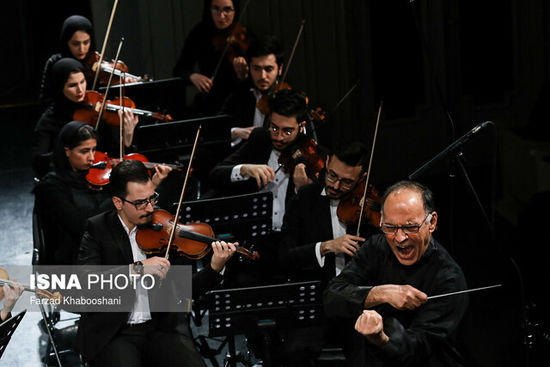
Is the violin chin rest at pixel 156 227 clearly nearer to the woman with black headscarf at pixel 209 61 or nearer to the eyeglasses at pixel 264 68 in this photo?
the eyeglasses at pixel 264 68

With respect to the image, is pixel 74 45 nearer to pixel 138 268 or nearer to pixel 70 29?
pixel 70 29

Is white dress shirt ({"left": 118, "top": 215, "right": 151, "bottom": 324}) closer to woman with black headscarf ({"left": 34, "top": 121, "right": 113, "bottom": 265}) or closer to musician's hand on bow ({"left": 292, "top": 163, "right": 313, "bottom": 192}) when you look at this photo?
woman with black headscarf ({"left": 34, "top": 121, "right": 113, "bottom": 265})

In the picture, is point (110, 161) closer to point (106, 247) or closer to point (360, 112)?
point (106, 247)

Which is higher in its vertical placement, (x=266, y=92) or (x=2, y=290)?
(x=266, y=92)

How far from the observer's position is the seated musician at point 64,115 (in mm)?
4500

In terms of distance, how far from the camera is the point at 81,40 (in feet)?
15.8

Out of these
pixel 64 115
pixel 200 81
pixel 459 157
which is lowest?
pixel 459 157

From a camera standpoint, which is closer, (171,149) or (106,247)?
(106,247)

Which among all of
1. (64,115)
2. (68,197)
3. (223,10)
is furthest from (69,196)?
(223,10)

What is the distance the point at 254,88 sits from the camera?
4.64 m

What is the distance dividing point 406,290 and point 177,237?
101 centimetres

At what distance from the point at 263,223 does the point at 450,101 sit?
2.29 metres

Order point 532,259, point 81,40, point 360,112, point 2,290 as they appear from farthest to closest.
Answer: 1. point 360,112
2. point 81,40
3. point 532,259
4. point 2,290

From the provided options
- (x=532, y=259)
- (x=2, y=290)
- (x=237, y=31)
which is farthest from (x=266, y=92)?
(x=2, y=290)
